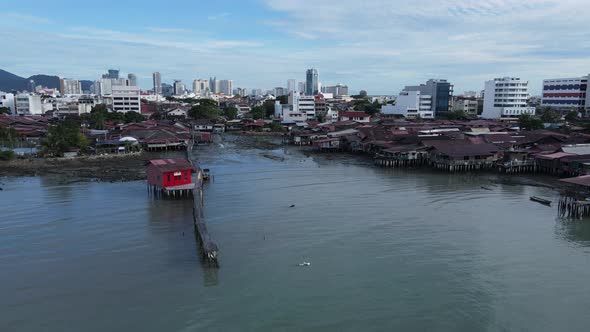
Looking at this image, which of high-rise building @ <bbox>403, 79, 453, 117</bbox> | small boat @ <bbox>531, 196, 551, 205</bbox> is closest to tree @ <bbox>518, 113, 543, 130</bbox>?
high-rise building @ <bbox>403, 79, 453, 117</bbox>

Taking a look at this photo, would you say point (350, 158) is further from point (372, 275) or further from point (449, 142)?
point (372, 275)

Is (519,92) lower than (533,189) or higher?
higher

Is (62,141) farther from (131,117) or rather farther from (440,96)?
(440,96)

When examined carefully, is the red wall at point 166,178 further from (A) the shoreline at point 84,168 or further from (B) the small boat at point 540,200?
(B) the small boat at point 540,200

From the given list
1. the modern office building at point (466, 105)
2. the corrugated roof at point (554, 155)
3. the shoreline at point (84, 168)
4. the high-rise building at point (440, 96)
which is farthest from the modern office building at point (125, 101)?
the corrugated roof at point (554, 155)

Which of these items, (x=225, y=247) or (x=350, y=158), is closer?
(x=225, y=247)

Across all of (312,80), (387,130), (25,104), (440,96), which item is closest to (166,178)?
(387,130)

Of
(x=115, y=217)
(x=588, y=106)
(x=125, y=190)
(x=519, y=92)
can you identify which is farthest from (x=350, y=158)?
(x=588, y=106)
